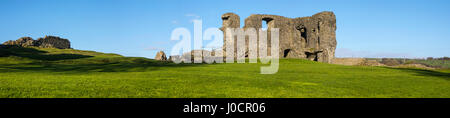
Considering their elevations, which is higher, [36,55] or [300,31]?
[300,31]

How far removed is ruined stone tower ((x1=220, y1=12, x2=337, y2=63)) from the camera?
119ft

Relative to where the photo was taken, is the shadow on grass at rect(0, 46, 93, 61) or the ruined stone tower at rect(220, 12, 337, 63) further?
the ruined stone tower at rect(220, 12, 337, 63)

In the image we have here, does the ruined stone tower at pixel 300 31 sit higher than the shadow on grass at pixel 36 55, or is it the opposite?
the ruined stone tower at pixel 300 31

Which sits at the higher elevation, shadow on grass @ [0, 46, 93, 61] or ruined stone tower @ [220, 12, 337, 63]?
ruined stone tower @ [220, 12, 337, 63]

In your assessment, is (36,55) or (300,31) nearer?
(36,55)

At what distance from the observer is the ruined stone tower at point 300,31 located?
3631 cm

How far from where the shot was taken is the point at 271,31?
125 feet

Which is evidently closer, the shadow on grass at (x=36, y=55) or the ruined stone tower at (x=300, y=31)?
the shadow on grass at (x=36, y=55)

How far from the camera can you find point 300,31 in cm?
4128
